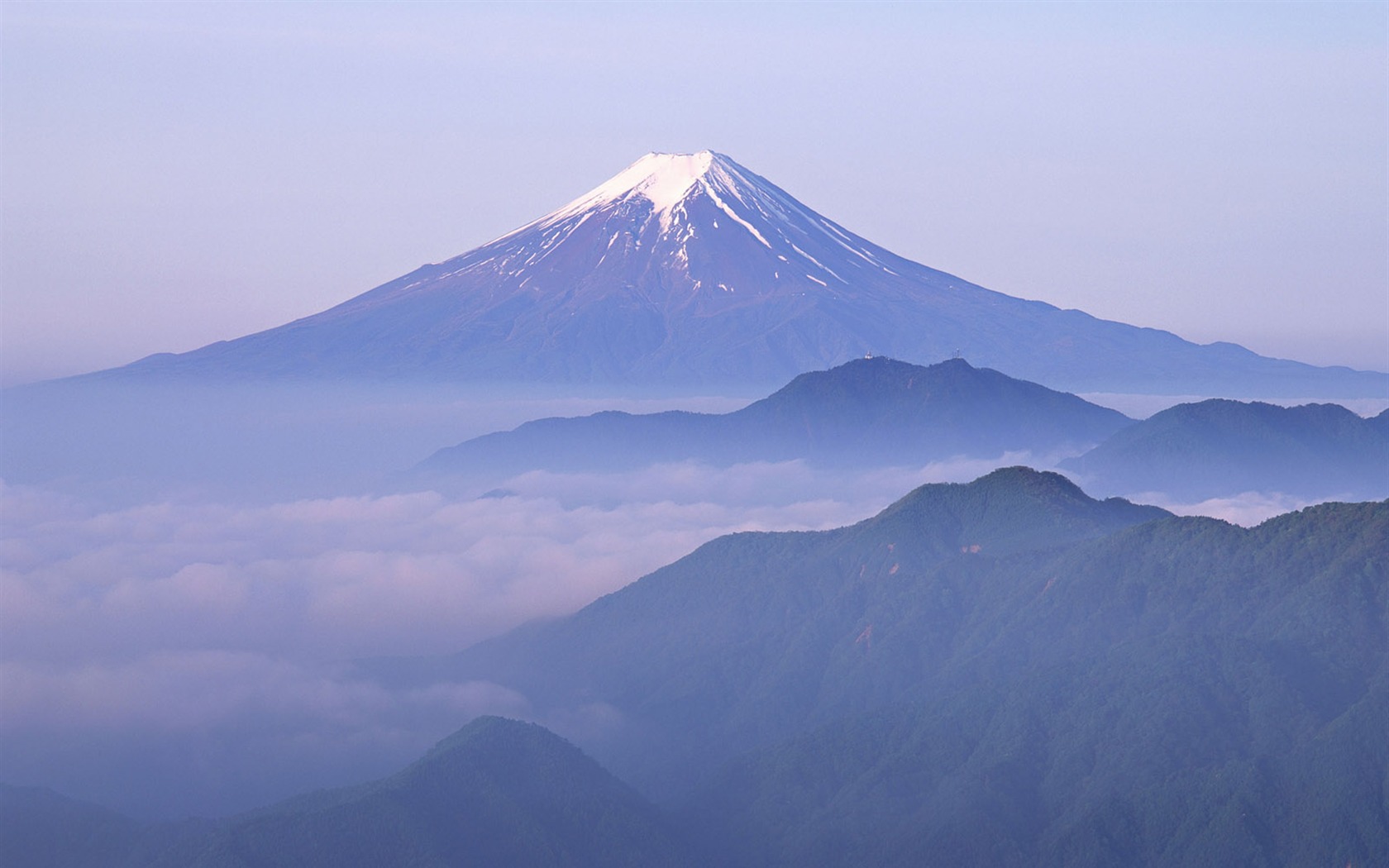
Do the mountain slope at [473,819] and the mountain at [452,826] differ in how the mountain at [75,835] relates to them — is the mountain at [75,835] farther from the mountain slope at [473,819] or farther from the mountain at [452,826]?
the mountain slope at [473,819]

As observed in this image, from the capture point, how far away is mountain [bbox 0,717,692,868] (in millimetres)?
87500

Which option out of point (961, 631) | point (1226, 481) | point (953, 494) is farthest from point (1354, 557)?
point (1226, 481)

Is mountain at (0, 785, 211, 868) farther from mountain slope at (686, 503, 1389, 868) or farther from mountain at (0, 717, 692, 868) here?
mountain slope at (686, 503, 1389, 868)

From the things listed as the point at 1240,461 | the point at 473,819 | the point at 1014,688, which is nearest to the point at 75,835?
the point at 473,819

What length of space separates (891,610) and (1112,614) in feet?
57.6

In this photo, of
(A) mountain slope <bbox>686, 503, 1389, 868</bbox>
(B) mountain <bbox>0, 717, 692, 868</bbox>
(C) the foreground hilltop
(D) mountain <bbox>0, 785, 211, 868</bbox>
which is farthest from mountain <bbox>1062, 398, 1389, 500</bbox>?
(D) mountain <bbox>0, 785, 211, 868</bbox>

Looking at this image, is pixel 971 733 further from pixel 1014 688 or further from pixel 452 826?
pixel 452 826

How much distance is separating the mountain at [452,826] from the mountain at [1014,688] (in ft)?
20.0

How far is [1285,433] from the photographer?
19762cm

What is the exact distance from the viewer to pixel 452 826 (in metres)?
89.8

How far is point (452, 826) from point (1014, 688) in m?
29.7

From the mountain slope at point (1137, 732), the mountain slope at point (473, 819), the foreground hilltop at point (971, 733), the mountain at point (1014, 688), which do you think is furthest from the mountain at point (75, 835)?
the mountain slope at point (1137, 732)

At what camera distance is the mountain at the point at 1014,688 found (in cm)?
8394

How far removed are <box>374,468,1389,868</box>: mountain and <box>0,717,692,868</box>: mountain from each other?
240 inches
